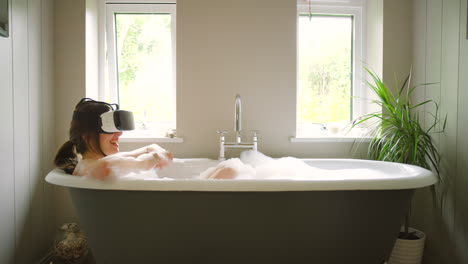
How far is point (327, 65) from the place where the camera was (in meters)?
2.57

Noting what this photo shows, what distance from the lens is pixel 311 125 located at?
8.38 feet

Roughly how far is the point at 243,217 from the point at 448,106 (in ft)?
4.68

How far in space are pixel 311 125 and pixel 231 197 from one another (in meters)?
1.40

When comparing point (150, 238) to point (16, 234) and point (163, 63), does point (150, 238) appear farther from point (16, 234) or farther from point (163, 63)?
point (163, 63)

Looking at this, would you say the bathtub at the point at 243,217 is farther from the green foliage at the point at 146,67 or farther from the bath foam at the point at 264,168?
the green foliage at the point at 146,67

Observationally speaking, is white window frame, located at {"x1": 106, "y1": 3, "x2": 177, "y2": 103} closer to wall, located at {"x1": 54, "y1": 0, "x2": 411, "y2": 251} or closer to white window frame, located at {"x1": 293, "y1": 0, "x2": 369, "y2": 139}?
wall, located at {"x1": 54, "y1": 0, "x2": 411, "y2": 251}

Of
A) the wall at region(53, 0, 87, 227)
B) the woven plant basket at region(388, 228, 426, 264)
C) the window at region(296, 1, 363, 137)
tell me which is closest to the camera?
the woven plant basket at region(388, 228, 426, 264)

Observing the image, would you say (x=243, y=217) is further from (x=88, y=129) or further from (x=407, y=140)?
(x=407, y=140)

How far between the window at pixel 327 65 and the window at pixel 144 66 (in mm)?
1040

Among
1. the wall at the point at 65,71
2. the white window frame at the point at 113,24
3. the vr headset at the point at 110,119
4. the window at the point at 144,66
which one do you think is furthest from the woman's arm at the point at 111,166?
the white window frame at the point at 113,24

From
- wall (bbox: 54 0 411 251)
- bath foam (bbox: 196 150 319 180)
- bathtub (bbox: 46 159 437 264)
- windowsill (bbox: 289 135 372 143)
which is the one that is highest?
wall (bbox: 54 0 411 251)

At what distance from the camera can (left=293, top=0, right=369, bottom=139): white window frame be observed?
253 centimetres

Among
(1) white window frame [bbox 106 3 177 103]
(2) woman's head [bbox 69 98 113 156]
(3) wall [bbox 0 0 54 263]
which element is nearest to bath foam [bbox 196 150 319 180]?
(2) woman's head [bbox 69 98 113 156]

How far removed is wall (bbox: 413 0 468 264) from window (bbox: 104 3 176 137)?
179 centimetres
